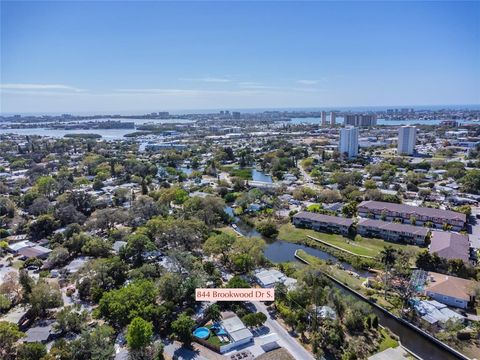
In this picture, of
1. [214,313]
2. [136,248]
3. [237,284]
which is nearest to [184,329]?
[214,313]

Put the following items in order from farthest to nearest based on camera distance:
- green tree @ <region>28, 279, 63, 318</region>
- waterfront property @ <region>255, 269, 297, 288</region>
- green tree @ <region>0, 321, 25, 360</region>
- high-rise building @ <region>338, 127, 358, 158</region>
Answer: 1. high-rise building @ <region>338, 127, 358, 158</region>
2. waterfront property @ <region>255, 269, 297, 288</region>
3. green tree @ <region>28, 279, 63, 318</region>
4. green tree @ <region>0, 321, 25, 360</region>

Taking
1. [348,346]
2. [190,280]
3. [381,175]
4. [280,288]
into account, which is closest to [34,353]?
[190,280]

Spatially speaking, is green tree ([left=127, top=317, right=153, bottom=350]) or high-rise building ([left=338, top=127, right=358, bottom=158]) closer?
green tree ([left=127, top=317, right=153, bottom=350])

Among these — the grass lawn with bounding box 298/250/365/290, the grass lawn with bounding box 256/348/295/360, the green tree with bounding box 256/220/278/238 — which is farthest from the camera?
the green tree with bounding box 256/220/278/238

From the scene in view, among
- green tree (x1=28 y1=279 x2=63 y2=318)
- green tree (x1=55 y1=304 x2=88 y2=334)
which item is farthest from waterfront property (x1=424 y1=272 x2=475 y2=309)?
green tree (x1=28 y1=279 x2=63 y2=318)

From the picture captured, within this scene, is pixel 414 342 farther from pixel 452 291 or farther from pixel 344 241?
pixel 344 241

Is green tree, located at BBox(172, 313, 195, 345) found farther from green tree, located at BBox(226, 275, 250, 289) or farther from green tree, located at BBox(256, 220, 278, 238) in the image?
green tree, located at BBox(256, 220, 278, 238)

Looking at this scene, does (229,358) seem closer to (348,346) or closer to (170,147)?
(348,346)
